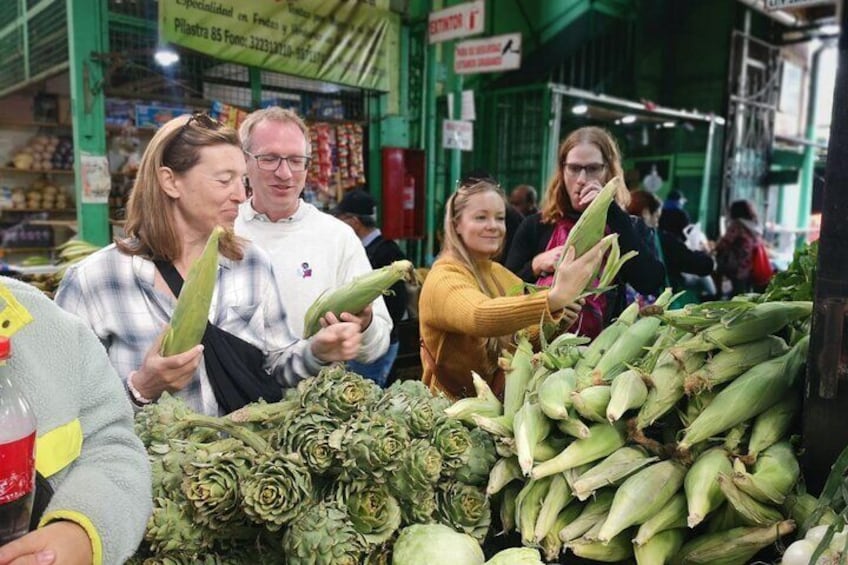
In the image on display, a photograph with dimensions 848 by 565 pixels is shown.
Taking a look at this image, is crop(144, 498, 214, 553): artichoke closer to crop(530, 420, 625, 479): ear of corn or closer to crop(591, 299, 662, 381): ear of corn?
crop(530, 420, 625, 479): ear of corn

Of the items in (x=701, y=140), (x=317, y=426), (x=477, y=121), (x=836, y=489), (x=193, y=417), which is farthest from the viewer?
(x=701, y=140)

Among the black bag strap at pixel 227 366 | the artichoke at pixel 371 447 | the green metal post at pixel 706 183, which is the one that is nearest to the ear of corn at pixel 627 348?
the artichoke at pixel 371 447

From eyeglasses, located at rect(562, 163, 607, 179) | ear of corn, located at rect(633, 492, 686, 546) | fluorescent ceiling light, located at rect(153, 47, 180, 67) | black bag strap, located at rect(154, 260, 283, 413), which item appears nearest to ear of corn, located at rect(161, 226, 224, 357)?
black bag strap, located at rect(154, 260, 283, 413)

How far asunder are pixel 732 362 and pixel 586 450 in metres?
0.37

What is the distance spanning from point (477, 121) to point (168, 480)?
782 cm

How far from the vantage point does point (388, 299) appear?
4117mm

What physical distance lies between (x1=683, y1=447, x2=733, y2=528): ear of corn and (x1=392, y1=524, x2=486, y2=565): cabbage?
39 centimetres

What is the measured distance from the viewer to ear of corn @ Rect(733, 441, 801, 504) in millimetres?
Answer: 1123

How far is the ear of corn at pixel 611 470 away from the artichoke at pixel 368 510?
1.17 feet

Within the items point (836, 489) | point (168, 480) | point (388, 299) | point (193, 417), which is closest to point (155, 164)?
point (193, 417)

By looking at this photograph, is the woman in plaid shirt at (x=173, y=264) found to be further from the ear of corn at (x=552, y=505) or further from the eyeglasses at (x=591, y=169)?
the eyeglasses at (x=591, y=169)

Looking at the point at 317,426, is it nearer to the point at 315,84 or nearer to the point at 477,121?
the point at 315,84

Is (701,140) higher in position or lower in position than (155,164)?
higher

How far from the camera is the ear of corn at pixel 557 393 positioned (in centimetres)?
126
